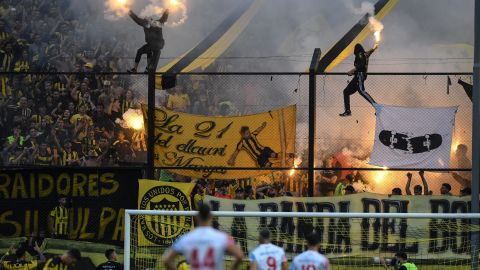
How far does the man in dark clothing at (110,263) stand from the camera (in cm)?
1434

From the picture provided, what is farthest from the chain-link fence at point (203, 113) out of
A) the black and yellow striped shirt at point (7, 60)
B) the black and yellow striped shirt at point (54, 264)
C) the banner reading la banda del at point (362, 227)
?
the black and yellow striped shirt at point (54, 264)

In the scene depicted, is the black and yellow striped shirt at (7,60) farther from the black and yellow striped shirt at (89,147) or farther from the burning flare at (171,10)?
the burning flare at (171,10)

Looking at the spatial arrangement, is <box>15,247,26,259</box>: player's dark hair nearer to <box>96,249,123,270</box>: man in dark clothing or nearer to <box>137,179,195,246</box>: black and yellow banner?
<box>96,249,123,270</box>: man in dark clothing

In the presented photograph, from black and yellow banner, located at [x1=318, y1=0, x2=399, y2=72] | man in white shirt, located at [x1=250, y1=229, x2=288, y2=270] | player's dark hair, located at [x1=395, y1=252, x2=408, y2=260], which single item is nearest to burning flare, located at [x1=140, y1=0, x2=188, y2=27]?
black and yellow banner, located at [x1=318, y1=0, x2=399, y2=72]

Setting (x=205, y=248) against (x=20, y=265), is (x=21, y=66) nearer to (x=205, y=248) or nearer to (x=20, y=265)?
(x=20, y=265)

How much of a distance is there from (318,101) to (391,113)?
14.3ft

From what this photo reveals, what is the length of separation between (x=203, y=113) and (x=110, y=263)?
5.51 metres

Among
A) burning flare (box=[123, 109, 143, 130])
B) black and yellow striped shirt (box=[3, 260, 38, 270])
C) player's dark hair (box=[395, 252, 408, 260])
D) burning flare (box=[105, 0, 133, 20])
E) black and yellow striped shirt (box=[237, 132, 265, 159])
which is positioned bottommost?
black and yellow striped shirt (box=[3, 260, 38, 270])

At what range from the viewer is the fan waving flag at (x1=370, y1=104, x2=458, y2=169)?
16.2 m

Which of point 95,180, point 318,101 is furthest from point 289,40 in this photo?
point 95,180

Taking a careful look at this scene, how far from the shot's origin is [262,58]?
22.0 metres

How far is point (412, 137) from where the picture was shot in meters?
16.3

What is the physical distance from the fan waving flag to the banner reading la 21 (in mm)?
1520

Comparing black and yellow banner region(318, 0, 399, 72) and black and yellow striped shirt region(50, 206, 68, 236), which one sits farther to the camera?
black and yellow banner region(318, 0, 399, 72)
